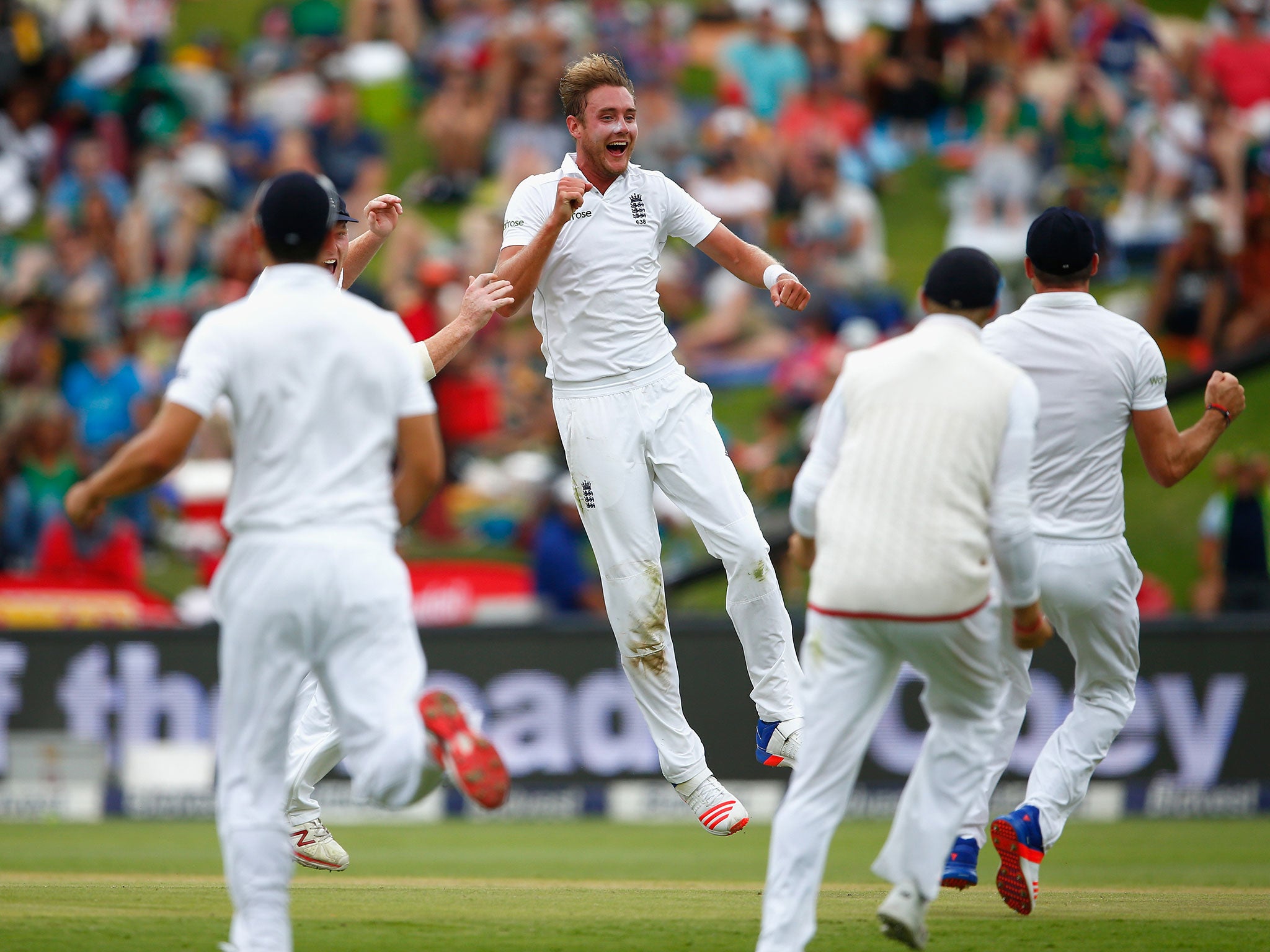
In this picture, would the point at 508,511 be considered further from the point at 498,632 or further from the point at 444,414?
the point at 498,632

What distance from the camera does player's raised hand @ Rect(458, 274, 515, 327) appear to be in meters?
7.08

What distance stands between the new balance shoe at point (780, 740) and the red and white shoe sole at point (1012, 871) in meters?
1.07

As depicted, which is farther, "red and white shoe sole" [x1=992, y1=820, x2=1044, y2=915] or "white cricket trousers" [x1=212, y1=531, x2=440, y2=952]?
"red and white shoe sole" [x1=992, y1=820, x2=1044, y2=915]

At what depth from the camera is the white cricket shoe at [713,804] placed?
7.73 metres

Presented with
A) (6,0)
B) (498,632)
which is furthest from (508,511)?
(6,0)

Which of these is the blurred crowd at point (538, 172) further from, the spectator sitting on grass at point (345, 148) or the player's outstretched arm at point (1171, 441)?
the player's outstretched arm at point (1171, 441)

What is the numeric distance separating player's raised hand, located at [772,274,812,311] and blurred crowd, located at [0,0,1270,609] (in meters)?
6.90

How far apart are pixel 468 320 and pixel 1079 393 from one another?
2.60 m

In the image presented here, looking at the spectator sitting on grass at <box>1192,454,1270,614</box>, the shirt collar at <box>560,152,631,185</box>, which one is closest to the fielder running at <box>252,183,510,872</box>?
the shirt collar at <box>560,152,631,185</box>

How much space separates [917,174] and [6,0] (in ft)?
40.1

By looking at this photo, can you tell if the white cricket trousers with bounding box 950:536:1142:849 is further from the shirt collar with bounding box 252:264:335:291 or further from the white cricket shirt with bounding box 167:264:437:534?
the shirt collar with bounding box 252:264:335:291

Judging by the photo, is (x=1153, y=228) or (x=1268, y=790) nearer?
(x=1268, y=790)

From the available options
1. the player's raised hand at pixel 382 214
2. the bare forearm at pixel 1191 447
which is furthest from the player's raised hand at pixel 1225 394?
the player's raised hand at pixel 382 214

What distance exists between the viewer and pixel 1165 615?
1396 cm
